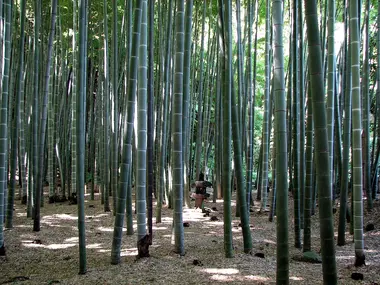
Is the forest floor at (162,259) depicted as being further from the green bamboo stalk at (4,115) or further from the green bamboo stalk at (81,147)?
the green bamboo stalk at (4,115)

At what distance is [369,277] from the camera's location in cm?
304

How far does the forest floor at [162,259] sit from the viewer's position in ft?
9.86

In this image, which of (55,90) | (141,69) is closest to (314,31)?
(141,69)

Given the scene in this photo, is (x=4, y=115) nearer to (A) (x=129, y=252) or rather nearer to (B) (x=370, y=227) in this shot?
(A) (x=129, y=252)

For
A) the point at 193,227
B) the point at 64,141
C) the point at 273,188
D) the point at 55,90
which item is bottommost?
the point at 193,227

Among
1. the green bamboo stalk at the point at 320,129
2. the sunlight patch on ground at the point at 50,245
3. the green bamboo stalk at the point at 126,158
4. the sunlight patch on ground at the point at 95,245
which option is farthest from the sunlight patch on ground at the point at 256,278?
the sunlight patch on ground at the point at 50,245

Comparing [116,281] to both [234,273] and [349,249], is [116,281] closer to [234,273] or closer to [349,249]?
[234,273]

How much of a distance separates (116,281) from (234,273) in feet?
3.04

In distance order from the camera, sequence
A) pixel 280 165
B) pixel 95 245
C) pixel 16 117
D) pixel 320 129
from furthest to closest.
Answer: pixel 16 117 < pixel 95 245 < pixel 280 165 < pixel 320 129

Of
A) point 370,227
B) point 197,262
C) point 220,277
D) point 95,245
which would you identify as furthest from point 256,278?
point 370,227

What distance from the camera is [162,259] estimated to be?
349cm

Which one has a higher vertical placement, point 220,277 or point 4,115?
point 4,115

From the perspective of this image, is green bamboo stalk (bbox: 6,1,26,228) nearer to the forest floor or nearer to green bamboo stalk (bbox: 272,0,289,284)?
the forest floor

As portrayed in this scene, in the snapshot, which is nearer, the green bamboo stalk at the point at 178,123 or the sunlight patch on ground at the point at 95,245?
the green bamboo stalk at the point at 178,123
